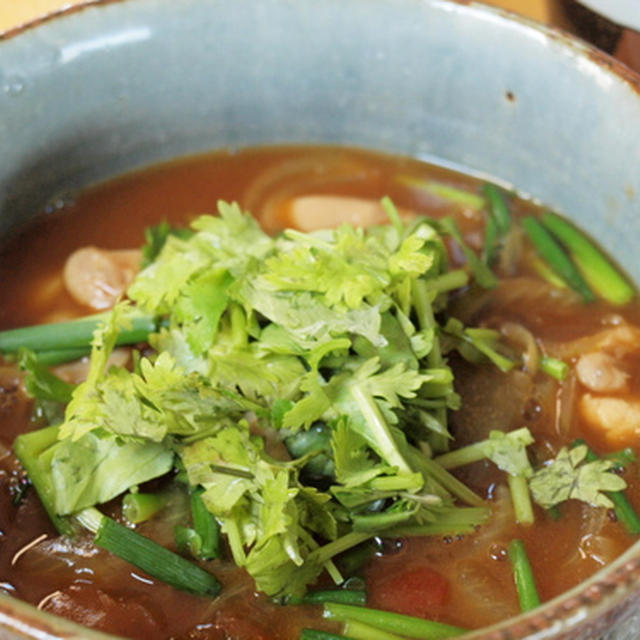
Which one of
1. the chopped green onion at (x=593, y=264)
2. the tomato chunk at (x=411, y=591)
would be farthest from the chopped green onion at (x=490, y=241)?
the tomato chunk at (x=411, y=591)

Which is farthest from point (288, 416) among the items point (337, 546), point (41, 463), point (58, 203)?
point (58, 203)

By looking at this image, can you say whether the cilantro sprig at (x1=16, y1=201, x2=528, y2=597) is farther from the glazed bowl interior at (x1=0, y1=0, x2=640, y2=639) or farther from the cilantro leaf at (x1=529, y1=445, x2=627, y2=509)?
the glazed bowl interior at (x1=0, y1=0, x2=640, y2=639)

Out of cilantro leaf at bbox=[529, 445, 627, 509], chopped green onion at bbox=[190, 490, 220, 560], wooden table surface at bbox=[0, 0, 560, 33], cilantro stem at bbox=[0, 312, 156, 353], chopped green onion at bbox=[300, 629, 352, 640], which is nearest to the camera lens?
chopped green onion at bbox=[300, 629, 352, 640]

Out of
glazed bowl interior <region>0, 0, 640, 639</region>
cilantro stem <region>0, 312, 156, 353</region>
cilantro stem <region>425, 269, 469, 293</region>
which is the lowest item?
cilantro stem <region>0, 312, 156, 353</region>

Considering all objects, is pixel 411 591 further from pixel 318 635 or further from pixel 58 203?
pixel 58 203

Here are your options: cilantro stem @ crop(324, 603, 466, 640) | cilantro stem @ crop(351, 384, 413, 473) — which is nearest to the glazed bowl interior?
cilantro stem @ crop(351, 384, 413, 473)

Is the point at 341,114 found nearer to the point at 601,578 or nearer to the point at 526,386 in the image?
the point at 526,386

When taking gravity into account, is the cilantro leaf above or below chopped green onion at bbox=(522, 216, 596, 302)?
below
